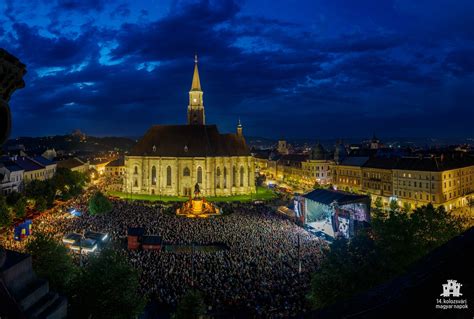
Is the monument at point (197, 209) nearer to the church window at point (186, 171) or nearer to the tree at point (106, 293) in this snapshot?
the church window at point (186, 171)

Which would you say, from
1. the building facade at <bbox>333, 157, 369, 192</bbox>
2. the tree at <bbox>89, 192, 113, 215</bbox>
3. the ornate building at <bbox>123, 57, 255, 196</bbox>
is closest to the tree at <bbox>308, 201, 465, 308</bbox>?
the tree at <bbox>89, 192, 113, 215</bbox>

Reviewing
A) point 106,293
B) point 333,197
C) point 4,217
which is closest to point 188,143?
point 333,197

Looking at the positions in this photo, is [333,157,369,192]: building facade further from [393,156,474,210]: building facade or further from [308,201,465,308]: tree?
[308,201,465,308]: tree

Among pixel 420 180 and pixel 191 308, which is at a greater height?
pixel 420 180

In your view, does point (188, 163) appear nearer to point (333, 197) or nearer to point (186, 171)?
point (186, 171)

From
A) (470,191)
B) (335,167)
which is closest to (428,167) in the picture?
(470,191)

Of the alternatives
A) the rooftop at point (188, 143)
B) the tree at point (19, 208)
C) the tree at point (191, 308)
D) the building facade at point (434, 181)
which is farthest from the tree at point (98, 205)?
the building facade at point (434, 181)
